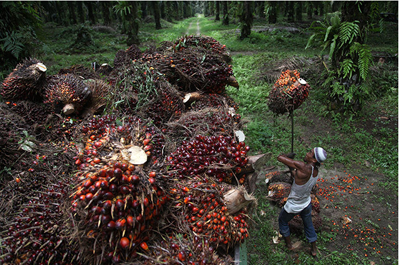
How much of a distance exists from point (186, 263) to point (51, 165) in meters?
1.46

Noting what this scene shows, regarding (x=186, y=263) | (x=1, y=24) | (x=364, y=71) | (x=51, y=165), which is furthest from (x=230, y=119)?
(x=364, y=71)

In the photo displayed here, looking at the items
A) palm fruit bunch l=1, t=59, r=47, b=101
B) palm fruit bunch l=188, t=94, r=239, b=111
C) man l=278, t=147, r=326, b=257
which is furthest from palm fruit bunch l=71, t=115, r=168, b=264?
man l=278, t=147, r=326, b=257

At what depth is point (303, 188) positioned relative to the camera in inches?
127

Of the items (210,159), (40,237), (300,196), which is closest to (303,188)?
(300,196)

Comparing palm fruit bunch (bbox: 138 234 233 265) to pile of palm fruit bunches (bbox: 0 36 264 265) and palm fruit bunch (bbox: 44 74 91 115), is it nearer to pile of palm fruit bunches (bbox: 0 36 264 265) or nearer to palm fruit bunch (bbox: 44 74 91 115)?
pile of palm fruit bunches (bbox: 0 36 264 265)

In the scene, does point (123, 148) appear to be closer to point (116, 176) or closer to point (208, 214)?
point (116, 176)

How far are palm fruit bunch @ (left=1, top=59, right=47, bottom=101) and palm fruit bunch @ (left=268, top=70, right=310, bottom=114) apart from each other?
3423mm

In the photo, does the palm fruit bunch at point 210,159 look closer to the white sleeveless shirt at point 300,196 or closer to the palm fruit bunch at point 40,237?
the palm fruit bunch at point 40,237

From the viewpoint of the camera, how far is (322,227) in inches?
155

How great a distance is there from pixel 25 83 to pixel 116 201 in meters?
2.45

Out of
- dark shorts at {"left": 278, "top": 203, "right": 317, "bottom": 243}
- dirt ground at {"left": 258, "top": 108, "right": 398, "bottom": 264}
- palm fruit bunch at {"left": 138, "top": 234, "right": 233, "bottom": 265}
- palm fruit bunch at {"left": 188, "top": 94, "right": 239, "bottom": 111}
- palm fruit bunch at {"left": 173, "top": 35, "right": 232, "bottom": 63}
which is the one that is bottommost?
dirt ground at {"left": 258, "top": 108, "right": 398, "bottom": 264}

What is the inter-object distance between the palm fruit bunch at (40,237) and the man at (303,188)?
2744 millimetres

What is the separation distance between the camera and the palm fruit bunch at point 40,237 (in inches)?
55.5

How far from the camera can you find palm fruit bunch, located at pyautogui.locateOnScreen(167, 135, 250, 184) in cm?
193
